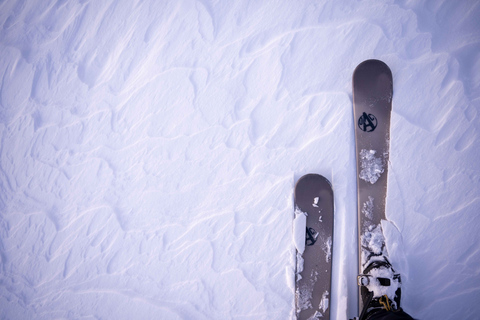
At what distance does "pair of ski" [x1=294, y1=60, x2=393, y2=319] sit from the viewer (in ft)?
3.58

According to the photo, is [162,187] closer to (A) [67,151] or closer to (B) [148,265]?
(B) [148,265]

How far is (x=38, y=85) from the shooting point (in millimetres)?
1246

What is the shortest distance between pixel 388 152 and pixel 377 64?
394mm

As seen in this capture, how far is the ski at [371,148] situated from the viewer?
3.58 feet

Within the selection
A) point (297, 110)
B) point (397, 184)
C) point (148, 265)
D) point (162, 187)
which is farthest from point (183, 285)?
point (397, 184)

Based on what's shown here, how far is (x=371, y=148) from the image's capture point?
3.61 ft

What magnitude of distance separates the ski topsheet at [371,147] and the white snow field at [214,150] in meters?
0.04

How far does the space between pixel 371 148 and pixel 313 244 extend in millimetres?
500

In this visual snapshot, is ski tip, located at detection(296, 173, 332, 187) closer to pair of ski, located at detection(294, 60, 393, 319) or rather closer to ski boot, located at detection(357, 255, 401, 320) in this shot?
pair of ski, located at detection(294, 60, 393, 319)

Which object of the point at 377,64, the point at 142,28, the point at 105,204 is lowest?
the point at 105,204

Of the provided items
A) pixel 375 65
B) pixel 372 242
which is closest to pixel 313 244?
pixel 372 242

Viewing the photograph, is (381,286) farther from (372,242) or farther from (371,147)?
(371,147)

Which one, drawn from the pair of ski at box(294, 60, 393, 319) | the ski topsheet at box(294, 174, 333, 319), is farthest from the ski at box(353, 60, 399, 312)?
the ski topsheet at box(294, 174, 333, 319)

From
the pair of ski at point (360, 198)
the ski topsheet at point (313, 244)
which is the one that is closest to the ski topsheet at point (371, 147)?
the pair of ski at point (360, 198)
